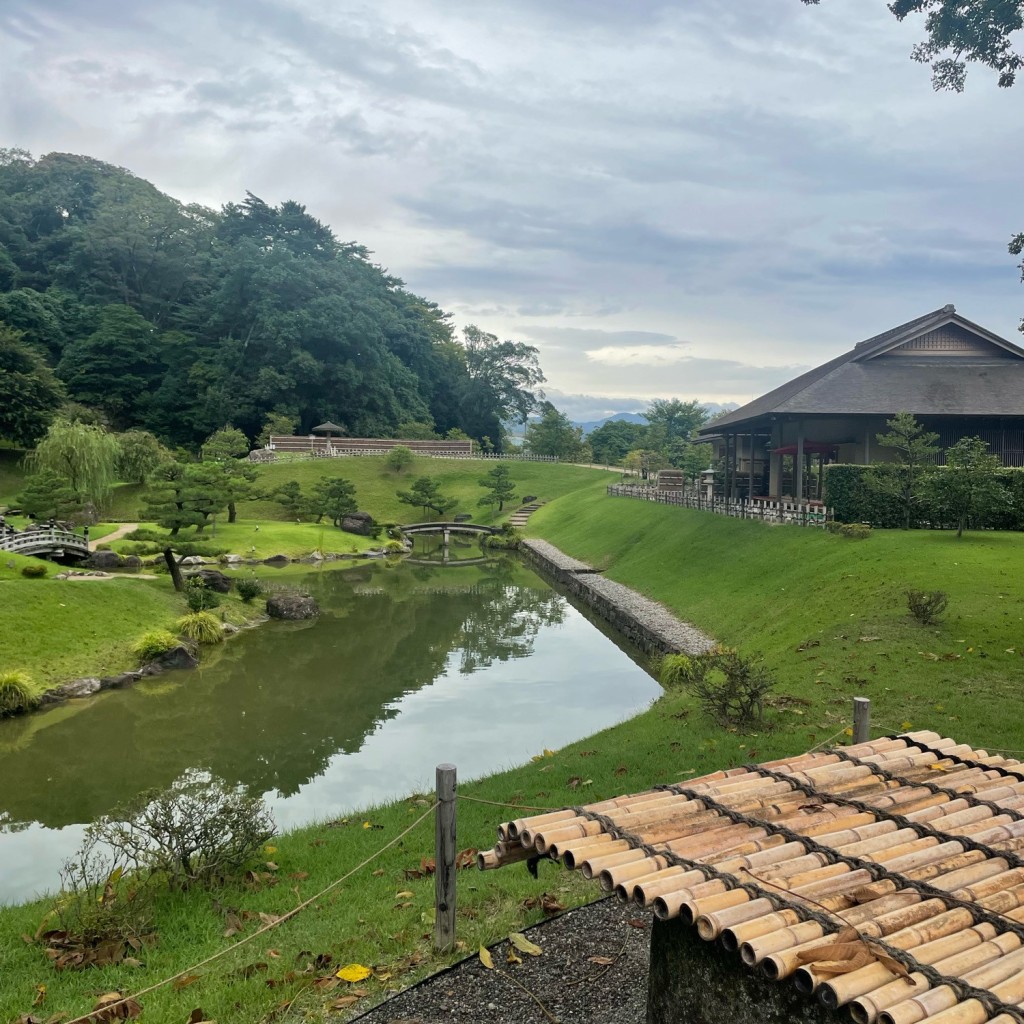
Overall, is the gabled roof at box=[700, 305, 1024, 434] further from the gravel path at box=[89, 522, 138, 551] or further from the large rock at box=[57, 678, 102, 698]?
the gravel path at box=[89, 522, 138, 551]

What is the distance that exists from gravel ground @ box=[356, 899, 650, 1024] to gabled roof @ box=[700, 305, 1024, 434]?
2020 cm

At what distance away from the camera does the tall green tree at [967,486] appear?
16.9 m

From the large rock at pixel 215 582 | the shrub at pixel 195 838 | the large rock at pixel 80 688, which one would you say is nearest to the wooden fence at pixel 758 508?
the large rock at pixel 215 582

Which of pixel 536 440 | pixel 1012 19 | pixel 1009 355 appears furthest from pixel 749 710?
pixel 536 440

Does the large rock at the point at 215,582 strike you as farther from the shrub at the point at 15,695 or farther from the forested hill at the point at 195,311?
the forested hill at the point at 195,311

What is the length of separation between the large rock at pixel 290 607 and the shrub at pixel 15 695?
Result: 8.07 metres

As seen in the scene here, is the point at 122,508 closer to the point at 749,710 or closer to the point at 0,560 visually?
the point at 0,560

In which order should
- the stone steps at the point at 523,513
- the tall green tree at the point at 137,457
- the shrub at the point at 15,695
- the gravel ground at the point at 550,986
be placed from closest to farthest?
the gravel ground at the point at 550,986
the shrub at the point at 15,695
the tall green tree at the point at 137,457
the stone steps at the point at 523,513

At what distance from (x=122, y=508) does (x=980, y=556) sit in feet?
125

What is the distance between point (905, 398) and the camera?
78.5 feet

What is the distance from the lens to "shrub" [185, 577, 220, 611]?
18.8 meters

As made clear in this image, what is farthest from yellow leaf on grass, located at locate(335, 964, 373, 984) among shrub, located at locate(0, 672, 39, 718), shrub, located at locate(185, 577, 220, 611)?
shrub, located at locate(185, 577, 220, 611)

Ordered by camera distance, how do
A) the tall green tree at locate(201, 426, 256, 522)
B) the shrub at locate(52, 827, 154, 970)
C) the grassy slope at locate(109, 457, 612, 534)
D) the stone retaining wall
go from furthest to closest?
the grassy slope at locate(109, 457, 612, 534) → the tall green tree at locate(201, 426, 256, 522) → the stone retaining wall → the shrub at locate(52, 827, 154, 970)

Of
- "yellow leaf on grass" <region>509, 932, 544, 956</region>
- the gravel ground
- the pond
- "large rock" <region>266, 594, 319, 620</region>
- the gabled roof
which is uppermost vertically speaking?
the gabled roof
